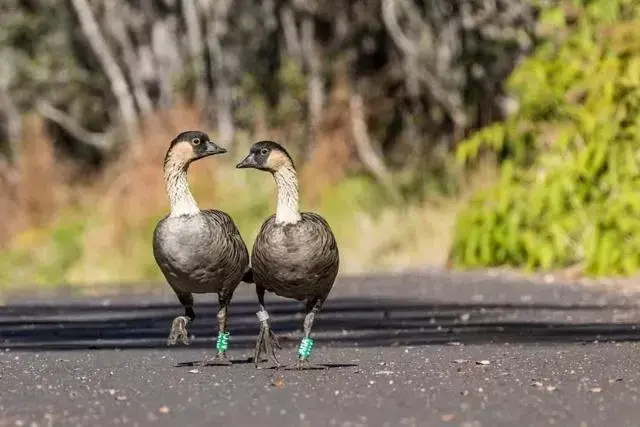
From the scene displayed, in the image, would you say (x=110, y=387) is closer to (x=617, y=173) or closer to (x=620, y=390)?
(x=620, y=390)

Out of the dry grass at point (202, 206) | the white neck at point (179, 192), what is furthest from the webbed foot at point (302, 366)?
the dry grass at point (202, 206)

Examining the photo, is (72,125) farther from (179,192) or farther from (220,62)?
(179,192)

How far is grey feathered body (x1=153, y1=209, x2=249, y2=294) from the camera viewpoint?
40.8ft

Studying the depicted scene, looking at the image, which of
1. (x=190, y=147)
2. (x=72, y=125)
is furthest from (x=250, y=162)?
(x=72, y=125)

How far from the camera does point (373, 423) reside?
910 cm

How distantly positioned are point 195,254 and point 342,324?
4.89 metres

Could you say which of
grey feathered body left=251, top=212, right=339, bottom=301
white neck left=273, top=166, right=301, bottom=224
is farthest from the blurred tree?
grey feathered body left=251, top=212, right=339, bottom=301

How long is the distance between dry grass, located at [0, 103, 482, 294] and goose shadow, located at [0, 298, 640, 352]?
7.31m

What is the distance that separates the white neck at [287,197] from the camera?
12156mm

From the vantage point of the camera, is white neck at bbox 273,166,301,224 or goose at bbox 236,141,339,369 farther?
white neck at bbox 273,166,301,224

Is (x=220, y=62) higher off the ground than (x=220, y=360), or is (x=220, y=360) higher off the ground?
(x=220, y=360)

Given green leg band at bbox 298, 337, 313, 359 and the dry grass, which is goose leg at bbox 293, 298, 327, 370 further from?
the dry grass

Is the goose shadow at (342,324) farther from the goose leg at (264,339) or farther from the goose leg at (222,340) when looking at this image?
the goose leg at (264,339)

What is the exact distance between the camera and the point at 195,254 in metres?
12.4
